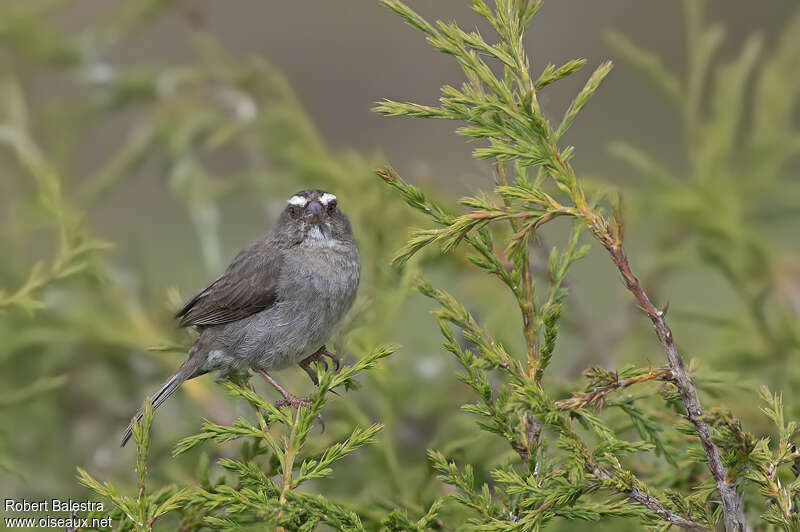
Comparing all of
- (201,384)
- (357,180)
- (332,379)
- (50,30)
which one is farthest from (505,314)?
(50,30)

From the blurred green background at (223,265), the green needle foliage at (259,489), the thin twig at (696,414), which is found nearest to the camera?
the thin twig at (696,414)

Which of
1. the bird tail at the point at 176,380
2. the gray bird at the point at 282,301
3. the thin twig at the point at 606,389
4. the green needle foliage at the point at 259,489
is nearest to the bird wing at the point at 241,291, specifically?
the gray bird at the point at 282,301

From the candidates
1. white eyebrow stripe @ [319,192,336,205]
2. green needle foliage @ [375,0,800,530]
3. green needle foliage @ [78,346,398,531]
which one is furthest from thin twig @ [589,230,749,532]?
white eyebrow stripe @ [319,192,336,205]

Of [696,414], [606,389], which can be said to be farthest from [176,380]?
[696,414]

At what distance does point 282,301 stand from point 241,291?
0.16 m

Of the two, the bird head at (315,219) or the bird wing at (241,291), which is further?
the bird head at (315,219)

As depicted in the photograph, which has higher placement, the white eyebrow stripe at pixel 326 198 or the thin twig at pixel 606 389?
the thin twig at pixel 606 389

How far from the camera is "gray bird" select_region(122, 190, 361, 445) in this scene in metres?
3.11

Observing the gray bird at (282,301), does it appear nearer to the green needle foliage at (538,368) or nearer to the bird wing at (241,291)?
the bird wing at (241,291)

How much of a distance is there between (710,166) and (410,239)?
8.12 feet

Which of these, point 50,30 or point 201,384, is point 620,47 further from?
point 50,30

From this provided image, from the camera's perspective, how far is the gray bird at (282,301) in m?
3.11

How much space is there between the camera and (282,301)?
3.30m

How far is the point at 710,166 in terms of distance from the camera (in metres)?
3.78
